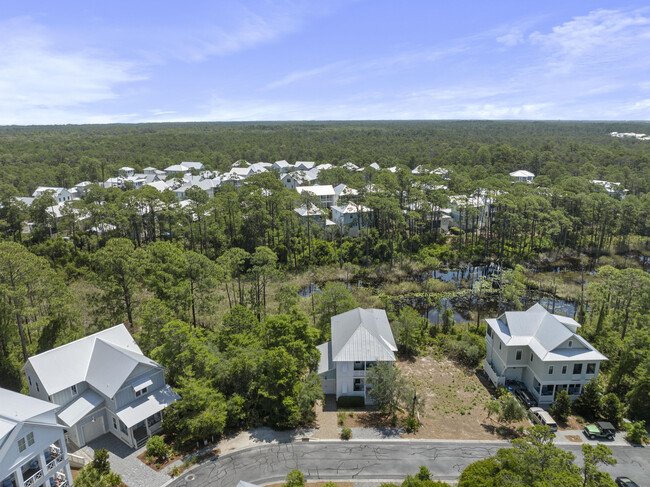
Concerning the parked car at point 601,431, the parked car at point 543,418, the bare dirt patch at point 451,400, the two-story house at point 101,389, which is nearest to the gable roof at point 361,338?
the bare dirt patch at point 451,400

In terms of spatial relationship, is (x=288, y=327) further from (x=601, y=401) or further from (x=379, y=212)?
(x=379, y=212)

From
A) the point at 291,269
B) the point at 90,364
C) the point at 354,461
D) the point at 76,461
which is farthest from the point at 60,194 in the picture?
the point at 354,461

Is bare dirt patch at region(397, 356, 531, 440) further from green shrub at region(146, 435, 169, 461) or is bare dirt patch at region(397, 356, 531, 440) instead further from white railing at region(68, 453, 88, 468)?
white railing at region(68, 453, 88, 468)

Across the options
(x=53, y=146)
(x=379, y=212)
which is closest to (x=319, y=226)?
(x=379, y=212)

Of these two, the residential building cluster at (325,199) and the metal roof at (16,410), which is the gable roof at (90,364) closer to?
the metal roof at (16,410)

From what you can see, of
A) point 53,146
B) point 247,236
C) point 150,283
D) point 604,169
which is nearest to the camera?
point 150,283

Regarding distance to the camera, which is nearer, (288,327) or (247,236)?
(288,327)

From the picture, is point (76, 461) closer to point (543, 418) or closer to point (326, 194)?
point (543, 418)
